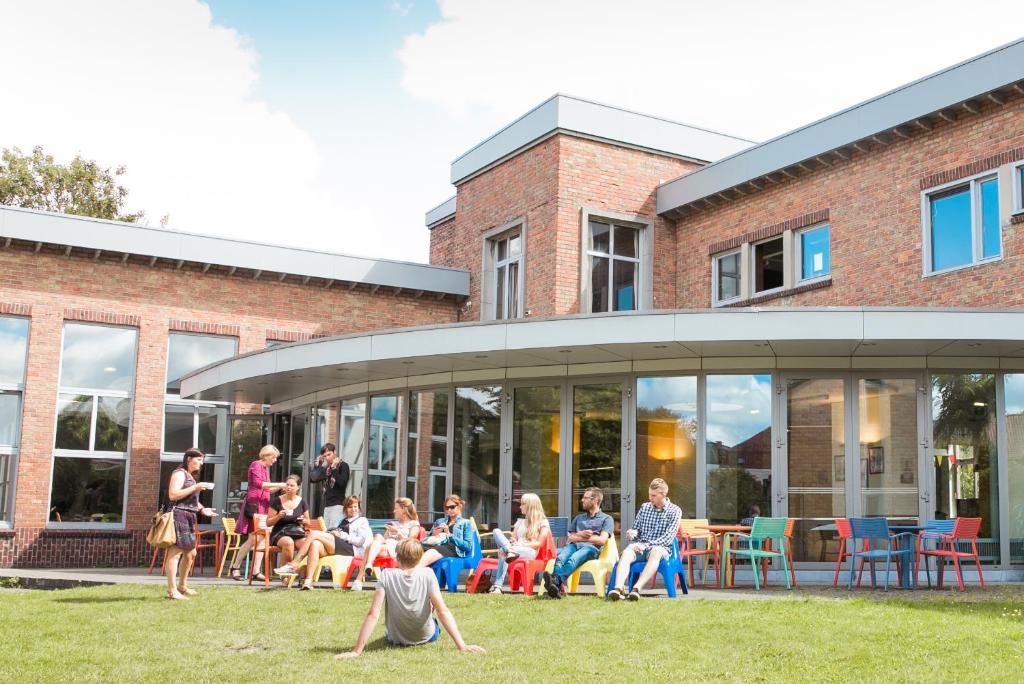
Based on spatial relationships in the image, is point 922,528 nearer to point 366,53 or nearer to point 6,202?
point 366,53

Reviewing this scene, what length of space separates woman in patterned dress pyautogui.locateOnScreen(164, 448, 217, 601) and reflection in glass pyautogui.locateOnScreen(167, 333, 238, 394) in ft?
26.8

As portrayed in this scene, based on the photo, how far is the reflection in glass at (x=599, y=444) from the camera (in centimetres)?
1359

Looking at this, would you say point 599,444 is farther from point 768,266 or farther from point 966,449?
point 768,266

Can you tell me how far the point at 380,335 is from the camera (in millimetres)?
13961

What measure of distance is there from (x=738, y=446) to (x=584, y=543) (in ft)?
10.2

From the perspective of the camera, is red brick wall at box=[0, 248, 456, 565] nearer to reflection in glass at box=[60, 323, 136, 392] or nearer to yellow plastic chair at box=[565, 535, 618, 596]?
reflection in glass at box=[60, 323, 136, 392]

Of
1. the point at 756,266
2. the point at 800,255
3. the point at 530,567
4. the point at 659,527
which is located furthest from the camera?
the point at 756,266

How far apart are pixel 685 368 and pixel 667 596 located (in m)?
3.63

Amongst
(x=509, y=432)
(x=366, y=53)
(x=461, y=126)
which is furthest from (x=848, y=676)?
(x=461, y=126)

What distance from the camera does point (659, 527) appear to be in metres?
10.5

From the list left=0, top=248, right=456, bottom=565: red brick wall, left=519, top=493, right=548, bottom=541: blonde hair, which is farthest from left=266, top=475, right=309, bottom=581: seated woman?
left=0, top=248, right=456, bottom=565: red brick wall

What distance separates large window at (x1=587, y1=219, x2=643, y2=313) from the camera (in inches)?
726

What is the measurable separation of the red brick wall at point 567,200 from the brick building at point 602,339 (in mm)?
52

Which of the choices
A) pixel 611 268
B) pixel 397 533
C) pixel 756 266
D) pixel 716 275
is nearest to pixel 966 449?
pixel 756 266
